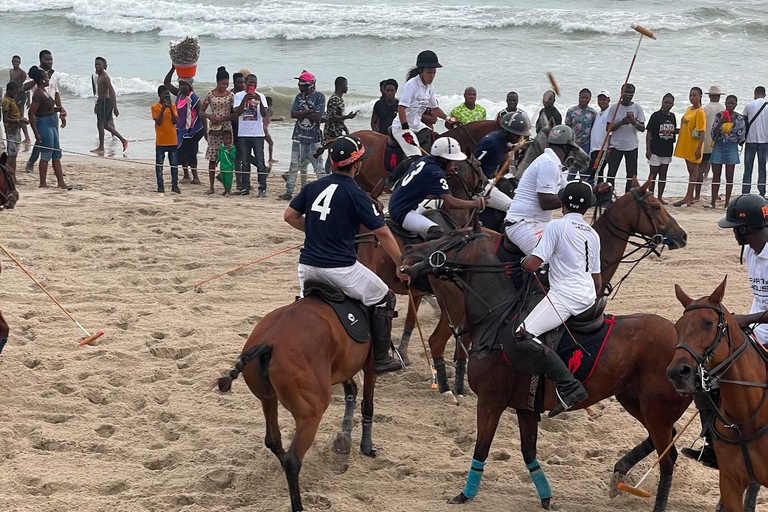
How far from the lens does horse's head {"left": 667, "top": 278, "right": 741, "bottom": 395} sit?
5684 millimetres

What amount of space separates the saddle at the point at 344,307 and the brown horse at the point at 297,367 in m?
0.05

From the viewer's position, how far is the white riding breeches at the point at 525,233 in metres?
8.76

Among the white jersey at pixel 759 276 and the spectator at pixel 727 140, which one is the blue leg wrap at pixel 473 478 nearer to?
the white jersey at pixel 759 276

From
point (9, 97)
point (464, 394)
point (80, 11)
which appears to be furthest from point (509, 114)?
point (80, 11)

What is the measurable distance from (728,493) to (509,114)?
226 inches

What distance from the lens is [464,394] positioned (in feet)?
31.4

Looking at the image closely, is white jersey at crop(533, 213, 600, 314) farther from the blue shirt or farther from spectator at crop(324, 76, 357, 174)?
the blue shirt

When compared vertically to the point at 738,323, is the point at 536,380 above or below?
below

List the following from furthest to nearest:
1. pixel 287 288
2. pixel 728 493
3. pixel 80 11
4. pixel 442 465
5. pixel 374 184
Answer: pixel 80 11, pixel 374 184, pixel 287 288, pixel 442 465, pixel 728 493

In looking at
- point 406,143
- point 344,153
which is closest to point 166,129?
point 406,143

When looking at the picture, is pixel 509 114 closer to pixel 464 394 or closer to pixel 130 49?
pixel 464 394

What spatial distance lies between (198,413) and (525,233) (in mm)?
3550

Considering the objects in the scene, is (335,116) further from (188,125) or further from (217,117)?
(188,125)

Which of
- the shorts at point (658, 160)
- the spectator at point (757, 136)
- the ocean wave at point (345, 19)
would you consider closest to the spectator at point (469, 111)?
the shorts at point (658, 160)
